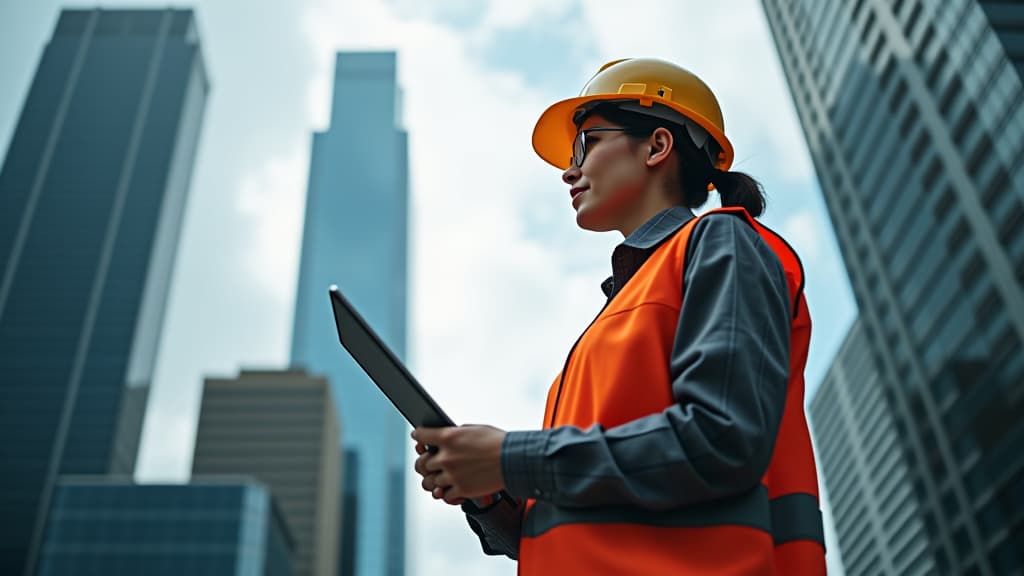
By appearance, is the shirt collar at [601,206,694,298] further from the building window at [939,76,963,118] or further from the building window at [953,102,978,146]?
the building window at [939,76,963,118]

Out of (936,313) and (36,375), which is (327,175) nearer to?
(36,375)

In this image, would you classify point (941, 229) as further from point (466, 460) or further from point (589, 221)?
point (466, 460)

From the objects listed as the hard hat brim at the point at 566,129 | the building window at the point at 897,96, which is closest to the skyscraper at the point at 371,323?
the building window at the point at 897,96

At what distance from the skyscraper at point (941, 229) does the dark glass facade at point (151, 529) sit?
49.2 meters

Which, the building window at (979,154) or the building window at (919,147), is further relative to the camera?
the building window at (919,147)

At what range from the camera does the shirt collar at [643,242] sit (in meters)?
2.13

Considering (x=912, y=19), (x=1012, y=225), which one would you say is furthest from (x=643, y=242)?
(x=912, y=19)

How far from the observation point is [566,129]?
283 centimetres

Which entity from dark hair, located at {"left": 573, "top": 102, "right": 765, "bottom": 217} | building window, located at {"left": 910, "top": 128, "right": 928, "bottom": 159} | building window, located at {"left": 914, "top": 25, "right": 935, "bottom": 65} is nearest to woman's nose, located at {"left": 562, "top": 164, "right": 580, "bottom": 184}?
dark hair, located at {"left": 573, "top": 102, "right": 765, "bottom": 217}

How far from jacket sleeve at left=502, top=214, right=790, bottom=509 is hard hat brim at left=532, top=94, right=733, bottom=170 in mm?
718

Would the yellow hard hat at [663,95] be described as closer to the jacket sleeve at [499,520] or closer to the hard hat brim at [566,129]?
the hard hat brim at [566,129]

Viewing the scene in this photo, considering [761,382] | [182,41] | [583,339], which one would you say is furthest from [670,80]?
[182,41]

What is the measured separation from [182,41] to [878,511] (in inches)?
5367

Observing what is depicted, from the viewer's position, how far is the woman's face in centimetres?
233
